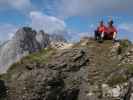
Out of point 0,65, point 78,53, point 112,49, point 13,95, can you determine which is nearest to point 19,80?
point 13,95

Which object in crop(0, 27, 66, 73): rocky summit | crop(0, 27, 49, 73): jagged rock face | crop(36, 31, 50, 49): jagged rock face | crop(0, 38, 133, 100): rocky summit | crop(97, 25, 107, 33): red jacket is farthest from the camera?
crop(36, 31, 50, 49): jagged rock face

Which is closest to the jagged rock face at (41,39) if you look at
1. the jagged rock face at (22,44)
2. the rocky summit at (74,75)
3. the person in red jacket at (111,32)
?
the jagged rock face at (22,44)

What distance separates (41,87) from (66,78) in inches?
103

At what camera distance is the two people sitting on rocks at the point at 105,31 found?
3734 centimetres

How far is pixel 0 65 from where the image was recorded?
179 meters

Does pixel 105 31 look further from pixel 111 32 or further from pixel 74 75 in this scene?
pixel 74 75

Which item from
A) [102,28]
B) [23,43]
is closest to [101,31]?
[102,28]

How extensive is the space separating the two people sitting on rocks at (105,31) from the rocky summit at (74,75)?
86cm

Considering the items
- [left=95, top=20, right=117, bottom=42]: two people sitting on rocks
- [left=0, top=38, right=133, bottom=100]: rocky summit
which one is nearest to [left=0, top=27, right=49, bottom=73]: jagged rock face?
[left=95, top=20, right=117, bottom=42]: two people sitting on rocks

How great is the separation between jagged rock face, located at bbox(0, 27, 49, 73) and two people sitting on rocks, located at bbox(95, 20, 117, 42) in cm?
13532

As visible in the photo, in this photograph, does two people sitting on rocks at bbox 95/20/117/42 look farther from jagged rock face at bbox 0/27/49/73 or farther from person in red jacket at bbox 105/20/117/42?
jagged rock face at bbox 0/27/49/73

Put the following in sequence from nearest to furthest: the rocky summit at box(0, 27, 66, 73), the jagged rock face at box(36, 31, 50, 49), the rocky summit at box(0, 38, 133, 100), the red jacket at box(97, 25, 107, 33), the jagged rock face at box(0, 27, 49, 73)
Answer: the rocky summit at box(0, 38, 133, 100), the red jacket at box(97, 25, 107, 33), the rocky summit at box(0, 27, 66, 73), the jagged rock face at box(0, 27, 49, 73), the jagged rock face at box(36, 31, 50, 49)

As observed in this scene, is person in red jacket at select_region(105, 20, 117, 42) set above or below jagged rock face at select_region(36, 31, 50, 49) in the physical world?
above

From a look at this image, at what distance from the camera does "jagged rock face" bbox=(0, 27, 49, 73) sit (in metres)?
175
